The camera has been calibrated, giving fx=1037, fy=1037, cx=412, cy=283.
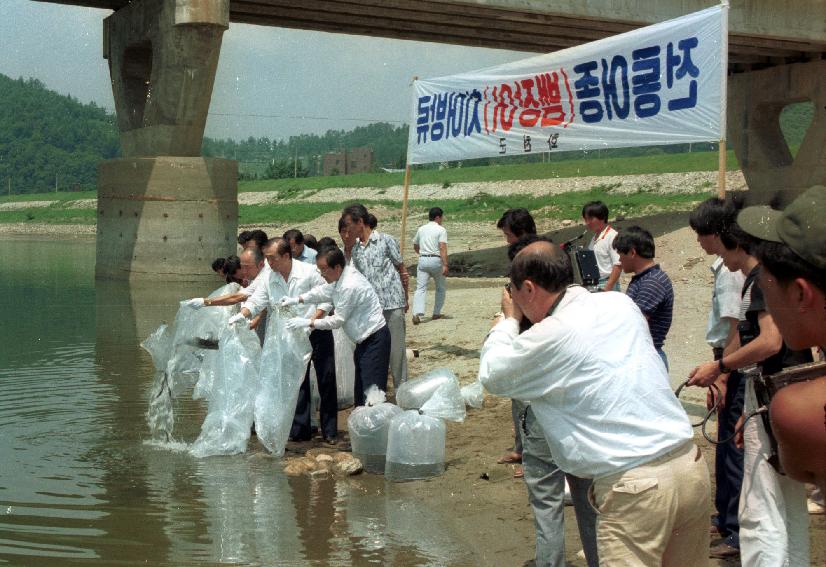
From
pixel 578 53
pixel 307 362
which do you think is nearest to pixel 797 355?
pixel 307 362

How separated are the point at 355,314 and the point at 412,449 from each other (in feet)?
4.03

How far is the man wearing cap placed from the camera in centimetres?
173

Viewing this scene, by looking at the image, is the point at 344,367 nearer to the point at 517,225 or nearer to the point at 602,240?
the point at 602,240

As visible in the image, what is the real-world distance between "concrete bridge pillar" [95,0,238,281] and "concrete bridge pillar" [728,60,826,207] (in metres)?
15.0

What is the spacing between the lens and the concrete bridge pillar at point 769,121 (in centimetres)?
2827

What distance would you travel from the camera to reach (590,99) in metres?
11.0

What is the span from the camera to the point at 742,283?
484 centimetres

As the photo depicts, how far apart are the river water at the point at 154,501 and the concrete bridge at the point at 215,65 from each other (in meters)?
10.5

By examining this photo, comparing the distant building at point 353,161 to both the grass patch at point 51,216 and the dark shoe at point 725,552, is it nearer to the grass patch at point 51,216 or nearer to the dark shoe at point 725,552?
the grass patch at point 51,216

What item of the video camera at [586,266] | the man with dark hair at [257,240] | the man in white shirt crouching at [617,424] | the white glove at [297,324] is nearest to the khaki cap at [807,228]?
the man in white shirt crouching at [617,424]

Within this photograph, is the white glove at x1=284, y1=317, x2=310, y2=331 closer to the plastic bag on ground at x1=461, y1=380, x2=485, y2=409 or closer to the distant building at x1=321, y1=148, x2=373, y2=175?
the plastic bag on ground at x1=461, y1=380, x2=485, y2=409

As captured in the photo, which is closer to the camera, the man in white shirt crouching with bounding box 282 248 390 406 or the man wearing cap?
the man wearing cap

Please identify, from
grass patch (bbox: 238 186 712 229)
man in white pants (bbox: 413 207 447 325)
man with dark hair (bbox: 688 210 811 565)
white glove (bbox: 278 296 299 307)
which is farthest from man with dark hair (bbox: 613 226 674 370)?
grass patch (bbox: 238 186 712 229)

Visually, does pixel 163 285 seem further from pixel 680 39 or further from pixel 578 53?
pixel 680 39
